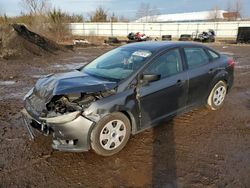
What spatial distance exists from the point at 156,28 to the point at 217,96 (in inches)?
1552

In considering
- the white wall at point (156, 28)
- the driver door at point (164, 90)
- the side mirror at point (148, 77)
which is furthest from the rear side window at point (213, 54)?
the white wall at point (156, 28)

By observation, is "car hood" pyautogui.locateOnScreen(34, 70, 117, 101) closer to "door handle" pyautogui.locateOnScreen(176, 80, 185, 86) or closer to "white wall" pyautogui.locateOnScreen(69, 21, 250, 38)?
"door handle" pyautogui.locateOnScreen(176, 80, 185, 86)

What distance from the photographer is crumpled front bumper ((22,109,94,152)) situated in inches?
137

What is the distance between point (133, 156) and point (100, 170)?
57 centimetres

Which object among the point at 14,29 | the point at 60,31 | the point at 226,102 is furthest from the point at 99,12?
the point at 226,102

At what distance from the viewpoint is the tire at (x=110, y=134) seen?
3.65 metres

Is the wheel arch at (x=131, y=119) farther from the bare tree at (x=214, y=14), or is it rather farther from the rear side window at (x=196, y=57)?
the bare tree at (x=214, y=14)

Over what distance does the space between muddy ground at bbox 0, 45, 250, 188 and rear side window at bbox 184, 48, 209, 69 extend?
42.2 inches

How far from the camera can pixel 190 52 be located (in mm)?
5047

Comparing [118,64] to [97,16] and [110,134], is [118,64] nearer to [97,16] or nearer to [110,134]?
[110,134]

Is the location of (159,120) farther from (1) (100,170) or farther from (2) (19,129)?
(2) (19,129)

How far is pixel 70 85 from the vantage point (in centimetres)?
384

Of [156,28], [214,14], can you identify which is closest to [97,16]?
[156,28]

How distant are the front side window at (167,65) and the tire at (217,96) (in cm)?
124
